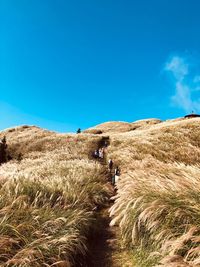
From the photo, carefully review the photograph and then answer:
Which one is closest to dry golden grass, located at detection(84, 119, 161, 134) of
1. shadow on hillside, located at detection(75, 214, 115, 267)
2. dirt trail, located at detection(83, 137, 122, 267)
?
dirt trail, located at detection(83, 137, 122, 267)

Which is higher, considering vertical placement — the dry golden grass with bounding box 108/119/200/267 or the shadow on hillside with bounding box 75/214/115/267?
the dry golden grass with bounding box 108/119/200/267

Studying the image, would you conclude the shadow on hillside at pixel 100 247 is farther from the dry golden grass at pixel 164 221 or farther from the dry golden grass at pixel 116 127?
the dry golden grass at pixel 116 127

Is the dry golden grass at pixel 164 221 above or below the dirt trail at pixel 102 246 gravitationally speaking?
above

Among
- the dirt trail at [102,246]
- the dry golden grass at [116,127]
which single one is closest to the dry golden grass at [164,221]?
the dirt trail at [102,246]

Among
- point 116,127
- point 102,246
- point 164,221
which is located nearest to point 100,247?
point 102,246

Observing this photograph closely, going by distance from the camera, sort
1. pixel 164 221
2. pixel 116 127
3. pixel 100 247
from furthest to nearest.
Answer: pixel 116 127, pixel 100 247, pixel 164 221

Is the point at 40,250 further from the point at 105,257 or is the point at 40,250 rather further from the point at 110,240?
the point at 110,240

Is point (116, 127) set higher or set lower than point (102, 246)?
higher

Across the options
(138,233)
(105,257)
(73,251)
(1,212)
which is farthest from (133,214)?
(1,212)

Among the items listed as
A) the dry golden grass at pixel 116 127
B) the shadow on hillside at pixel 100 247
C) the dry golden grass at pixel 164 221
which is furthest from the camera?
the dry golden grass at pixel 116 127

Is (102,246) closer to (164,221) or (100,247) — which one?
(100,247)

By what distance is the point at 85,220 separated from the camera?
917 cm

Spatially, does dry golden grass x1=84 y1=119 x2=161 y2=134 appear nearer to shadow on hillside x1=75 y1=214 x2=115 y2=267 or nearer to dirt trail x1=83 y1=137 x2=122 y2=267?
dirt trail x1=83 y1=137 x2=122 y2=267

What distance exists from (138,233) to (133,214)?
48cm
